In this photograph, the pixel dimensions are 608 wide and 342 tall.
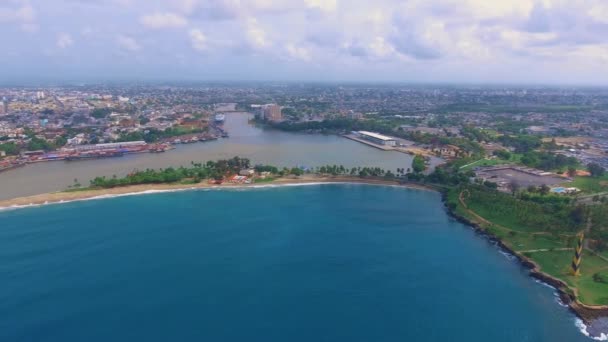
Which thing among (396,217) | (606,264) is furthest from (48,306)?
(606,264)

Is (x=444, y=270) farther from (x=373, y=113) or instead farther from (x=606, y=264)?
(x=373, y=113)

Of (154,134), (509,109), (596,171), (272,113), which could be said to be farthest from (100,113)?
(509,109)

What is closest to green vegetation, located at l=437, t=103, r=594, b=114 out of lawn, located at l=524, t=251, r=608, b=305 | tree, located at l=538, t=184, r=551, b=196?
tree, located at l=538, t=184, r=551, b=196

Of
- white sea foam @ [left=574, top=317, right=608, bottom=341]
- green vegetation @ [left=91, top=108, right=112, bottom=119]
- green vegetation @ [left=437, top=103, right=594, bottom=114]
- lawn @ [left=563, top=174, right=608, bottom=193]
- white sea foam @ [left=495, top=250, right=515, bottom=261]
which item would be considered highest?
green vegetation @ [left=437, top=103, right=594, bottom=114]

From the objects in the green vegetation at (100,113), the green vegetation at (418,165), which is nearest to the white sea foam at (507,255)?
the green vegetation at (418,165)

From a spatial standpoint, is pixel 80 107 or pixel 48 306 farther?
pixel 80 107

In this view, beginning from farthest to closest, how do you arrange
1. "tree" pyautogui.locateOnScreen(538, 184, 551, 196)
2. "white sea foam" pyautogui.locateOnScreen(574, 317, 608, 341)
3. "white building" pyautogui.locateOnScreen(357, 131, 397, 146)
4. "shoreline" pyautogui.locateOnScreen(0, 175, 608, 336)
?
"white building" pyautogui.locateOnScreen(357, 131, 397, 146), "tree" pyautogui.locateOnScreen(538, 184, 551, 196), "shoreline" pyautogui.locateOnScreen(0, 175, 608, 336), "white sea foam" pyautogui.locateOnScreen(574, 317, 608, 341)

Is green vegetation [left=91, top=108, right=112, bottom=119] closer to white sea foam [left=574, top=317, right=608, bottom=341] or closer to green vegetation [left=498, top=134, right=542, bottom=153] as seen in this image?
green vegetation [left=498, top=134, right=542, bottom=153]
